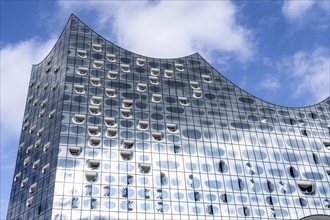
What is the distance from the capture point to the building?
4184 centimetres

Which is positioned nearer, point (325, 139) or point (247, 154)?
point (247, 154)

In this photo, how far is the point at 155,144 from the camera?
4600cm

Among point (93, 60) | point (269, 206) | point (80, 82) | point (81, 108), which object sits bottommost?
point (269, 206)

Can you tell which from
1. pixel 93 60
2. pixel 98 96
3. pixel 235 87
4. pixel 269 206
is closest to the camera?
pixel 269 206

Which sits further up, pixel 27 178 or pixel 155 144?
pixel 155 144

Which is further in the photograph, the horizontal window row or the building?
the horizontal window row

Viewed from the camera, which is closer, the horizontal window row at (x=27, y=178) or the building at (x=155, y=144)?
the building at (x=155, y=144)

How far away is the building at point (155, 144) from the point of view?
137 ft

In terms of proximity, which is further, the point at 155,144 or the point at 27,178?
the point at 155,144

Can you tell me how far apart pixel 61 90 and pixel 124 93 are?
22.1 ft

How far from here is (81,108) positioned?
153 feet

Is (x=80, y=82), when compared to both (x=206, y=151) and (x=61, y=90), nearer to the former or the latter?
(x=61, y=90)

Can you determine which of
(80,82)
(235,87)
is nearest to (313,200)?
(235,87)

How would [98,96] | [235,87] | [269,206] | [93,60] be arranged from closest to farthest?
[269,206]
[98,96]
[93,60]
[235,87]
